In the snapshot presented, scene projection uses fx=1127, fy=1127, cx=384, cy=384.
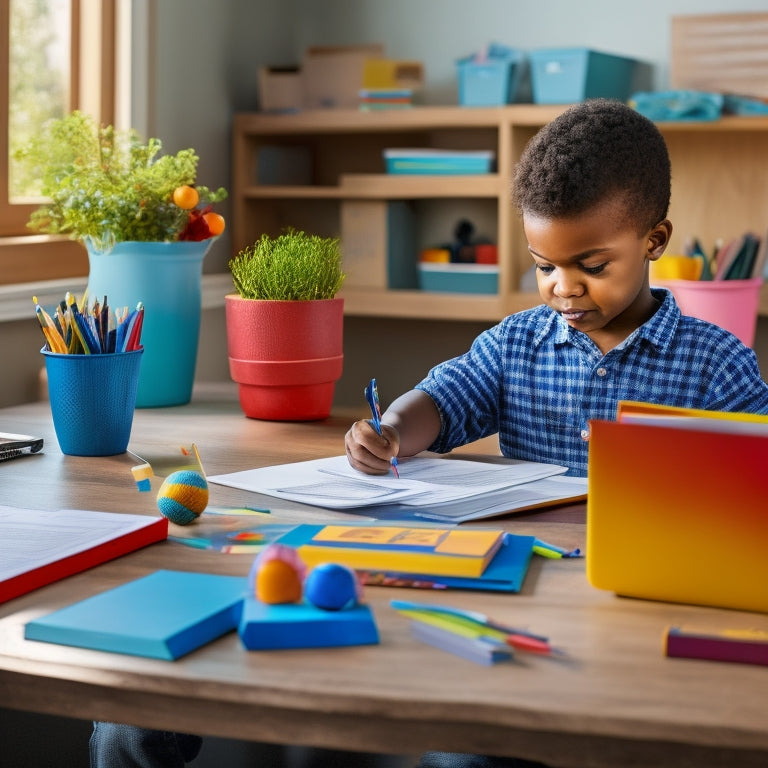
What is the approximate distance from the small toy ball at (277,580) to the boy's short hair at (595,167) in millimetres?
681

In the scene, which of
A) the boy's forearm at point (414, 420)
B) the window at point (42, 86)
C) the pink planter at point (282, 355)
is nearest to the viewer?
the boy's forearm at point (414, 420)

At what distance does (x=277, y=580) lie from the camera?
78cm

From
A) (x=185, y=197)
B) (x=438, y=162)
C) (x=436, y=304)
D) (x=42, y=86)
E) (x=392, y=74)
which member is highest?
(x=392, y=74)

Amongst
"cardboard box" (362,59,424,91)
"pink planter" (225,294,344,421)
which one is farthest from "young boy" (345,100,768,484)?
"cardboard box" (362,59,424,91)

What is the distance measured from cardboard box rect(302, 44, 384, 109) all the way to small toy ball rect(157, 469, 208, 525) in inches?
88.3

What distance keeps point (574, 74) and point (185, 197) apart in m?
1.36

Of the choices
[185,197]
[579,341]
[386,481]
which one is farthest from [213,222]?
[386,481]

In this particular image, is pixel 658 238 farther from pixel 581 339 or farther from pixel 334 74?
pixel 334 74

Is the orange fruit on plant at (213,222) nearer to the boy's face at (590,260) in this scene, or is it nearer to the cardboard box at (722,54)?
the boy's face at (590,260)

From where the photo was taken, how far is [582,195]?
1.33m

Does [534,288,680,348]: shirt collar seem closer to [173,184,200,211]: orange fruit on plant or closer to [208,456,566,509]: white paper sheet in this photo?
[208,456,566,509]: white paper sheet

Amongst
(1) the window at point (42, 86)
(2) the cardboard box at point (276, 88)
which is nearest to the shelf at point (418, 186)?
(2) the cardboard box at point (276, 88)

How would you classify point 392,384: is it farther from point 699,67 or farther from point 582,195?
point 582,195

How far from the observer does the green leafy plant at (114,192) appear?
177 cm
